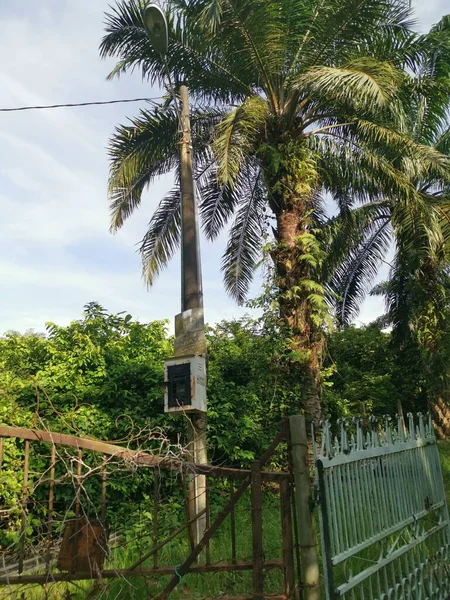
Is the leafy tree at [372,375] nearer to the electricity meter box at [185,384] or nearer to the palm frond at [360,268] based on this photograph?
the palm frond at [360,268]

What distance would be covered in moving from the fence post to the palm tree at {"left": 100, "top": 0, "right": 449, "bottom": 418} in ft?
15.2

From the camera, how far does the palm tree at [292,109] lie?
7.49 m

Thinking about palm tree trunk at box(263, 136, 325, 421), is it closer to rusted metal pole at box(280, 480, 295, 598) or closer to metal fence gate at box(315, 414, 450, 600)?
metal fence gate at box(315, 414, 450, 600)

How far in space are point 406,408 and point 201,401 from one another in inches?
527

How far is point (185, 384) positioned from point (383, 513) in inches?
75.4

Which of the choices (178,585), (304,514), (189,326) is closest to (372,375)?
(189,326)

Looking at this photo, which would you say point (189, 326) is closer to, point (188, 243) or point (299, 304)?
point (188, 243)

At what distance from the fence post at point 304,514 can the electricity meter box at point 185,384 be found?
1.73 metres

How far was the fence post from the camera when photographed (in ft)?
9.37

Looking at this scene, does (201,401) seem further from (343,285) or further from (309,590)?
(343,285)

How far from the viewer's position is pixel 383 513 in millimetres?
3586

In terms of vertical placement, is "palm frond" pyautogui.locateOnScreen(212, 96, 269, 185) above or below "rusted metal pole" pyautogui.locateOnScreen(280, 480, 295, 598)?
above

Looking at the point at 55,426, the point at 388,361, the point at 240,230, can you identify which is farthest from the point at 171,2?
the point at 388,361

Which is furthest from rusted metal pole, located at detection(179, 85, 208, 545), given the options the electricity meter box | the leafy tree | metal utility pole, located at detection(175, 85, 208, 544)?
the leafy tree
